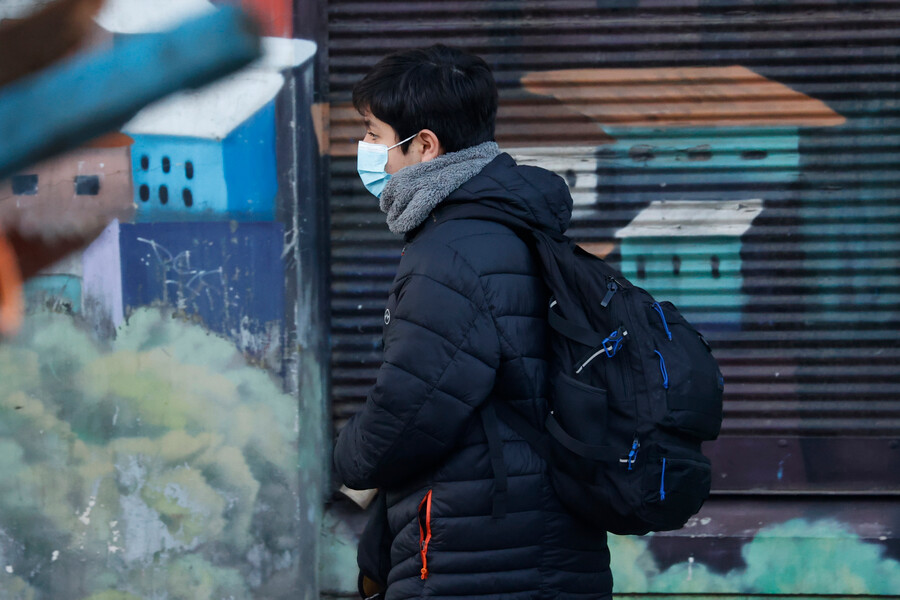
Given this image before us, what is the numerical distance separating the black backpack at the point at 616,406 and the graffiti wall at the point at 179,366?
1.91 meters

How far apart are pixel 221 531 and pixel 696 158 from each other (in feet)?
8.08

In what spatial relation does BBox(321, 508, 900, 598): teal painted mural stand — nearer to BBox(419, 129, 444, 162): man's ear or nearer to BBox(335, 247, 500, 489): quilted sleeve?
BBox(335, 247, 500, 489): quilted sleeve

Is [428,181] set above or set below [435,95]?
below

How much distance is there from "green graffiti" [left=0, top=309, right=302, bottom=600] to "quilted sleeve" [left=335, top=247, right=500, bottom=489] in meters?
1.92

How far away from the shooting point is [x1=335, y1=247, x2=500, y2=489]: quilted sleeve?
70.1 inches

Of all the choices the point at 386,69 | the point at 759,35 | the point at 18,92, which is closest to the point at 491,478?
the point at 386,69

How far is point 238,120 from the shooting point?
3.63 m

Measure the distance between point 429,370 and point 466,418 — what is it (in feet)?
0.42

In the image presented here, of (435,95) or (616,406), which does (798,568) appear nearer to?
(616,406)

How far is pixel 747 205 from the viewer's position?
12.1 ft

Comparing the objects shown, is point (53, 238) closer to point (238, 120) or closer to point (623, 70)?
point (238, 120)

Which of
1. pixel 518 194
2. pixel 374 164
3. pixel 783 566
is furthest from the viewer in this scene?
pixel 783 566

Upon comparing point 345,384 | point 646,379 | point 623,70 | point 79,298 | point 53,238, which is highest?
point 623,70

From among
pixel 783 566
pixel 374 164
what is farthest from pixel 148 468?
pixel 783 566
